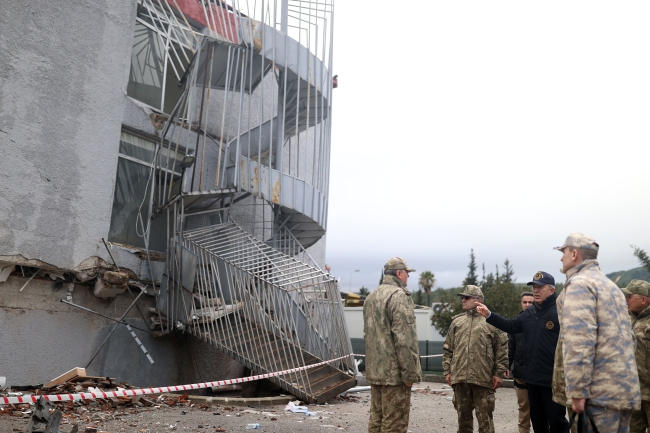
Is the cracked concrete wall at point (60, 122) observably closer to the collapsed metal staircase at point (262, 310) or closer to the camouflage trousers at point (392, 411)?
the collapsed metal staircase at point (262, 310)

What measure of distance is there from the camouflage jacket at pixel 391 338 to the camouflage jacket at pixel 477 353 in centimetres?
102

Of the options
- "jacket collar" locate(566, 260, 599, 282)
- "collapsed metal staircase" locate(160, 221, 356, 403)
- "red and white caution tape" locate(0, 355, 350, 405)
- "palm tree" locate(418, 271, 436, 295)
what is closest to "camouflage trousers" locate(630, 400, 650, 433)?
"jacket collar" locate(566, 260, 599, 282)

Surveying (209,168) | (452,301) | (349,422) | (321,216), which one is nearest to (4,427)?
(349,422)

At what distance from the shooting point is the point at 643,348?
5.50 m

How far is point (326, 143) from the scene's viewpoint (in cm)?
1378

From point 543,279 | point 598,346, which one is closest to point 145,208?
point 543,279

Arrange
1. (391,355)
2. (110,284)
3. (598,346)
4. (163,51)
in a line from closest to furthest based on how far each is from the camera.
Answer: (598,346), (391,355), (110,284), (163,51)

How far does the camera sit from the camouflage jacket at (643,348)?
17.5 feet

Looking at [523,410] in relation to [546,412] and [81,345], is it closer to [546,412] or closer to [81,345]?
[546,412]

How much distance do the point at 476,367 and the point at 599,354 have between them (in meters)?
2.51

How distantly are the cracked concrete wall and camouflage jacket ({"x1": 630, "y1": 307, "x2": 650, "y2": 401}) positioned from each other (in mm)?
8678

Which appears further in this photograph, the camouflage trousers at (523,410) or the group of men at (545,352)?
the camouflage trousers at (523,410)

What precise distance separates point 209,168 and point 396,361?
8.18 m

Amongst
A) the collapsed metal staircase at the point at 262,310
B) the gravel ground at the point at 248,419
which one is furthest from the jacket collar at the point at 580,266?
the collapsed metal staircase at the point at 262,310
